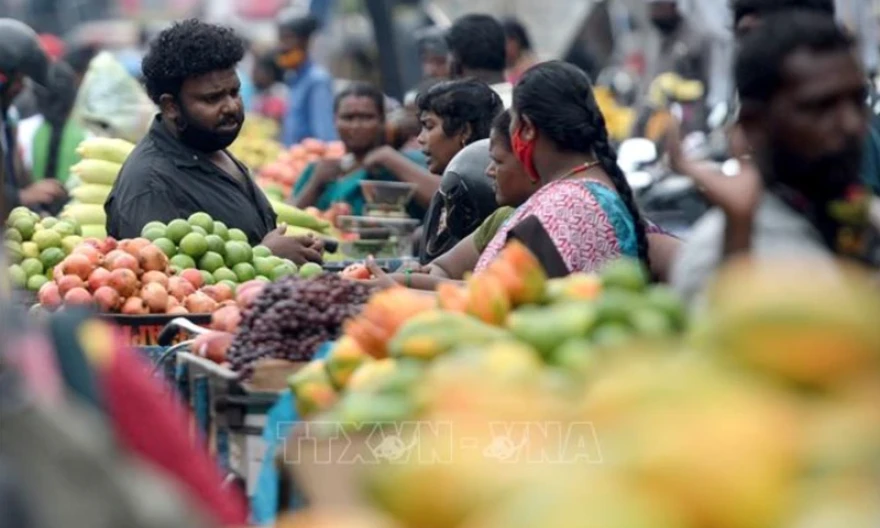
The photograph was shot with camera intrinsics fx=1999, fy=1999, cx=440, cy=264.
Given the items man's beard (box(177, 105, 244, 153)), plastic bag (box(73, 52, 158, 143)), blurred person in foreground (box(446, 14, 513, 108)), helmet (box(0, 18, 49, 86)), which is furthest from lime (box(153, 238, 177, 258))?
plastic bag (box(73, 52, 158, 143))

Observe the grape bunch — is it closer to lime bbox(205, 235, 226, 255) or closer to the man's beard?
lime bbox(205, 235, 226, 255)

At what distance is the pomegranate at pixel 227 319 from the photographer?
5215 millimetres

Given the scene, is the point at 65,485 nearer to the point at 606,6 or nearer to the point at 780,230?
the point at 780,230

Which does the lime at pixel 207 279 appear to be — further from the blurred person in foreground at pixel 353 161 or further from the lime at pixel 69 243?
the blurred person in foreground at pixel 353 161

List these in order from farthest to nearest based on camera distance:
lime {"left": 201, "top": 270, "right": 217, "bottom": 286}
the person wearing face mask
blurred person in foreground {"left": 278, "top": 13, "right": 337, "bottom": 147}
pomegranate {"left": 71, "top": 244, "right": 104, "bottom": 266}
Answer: blurred person in foreground {"left": 278, "top": 13, "right": 337, "bottom": 147} < the person wearing face mask < lime {"left": 201, "top": 270, "right": 217, "bottom": 286} < pomegranate {"left": 71, "top": 244, "right": 104, "bottom": 266}

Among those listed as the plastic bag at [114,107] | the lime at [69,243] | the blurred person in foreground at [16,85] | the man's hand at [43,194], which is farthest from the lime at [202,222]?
the plastic bag at [114,107]

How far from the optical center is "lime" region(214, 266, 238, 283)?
703 cm

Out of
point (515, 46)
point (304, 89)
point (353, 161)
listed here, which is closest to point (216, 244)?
point (353, 161)

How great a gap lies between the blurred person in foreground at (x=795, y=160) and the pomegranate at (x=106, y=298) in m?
2.91

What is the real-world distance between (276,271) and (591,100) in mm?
1670

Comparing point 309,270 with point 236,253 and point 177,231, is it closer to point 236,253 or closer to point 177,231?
point 236,253

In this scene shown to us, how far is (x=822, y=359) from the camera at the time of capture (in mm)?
2488

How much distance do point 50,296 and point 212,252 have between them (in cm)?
68

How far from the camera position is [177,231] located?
23.4 ft
